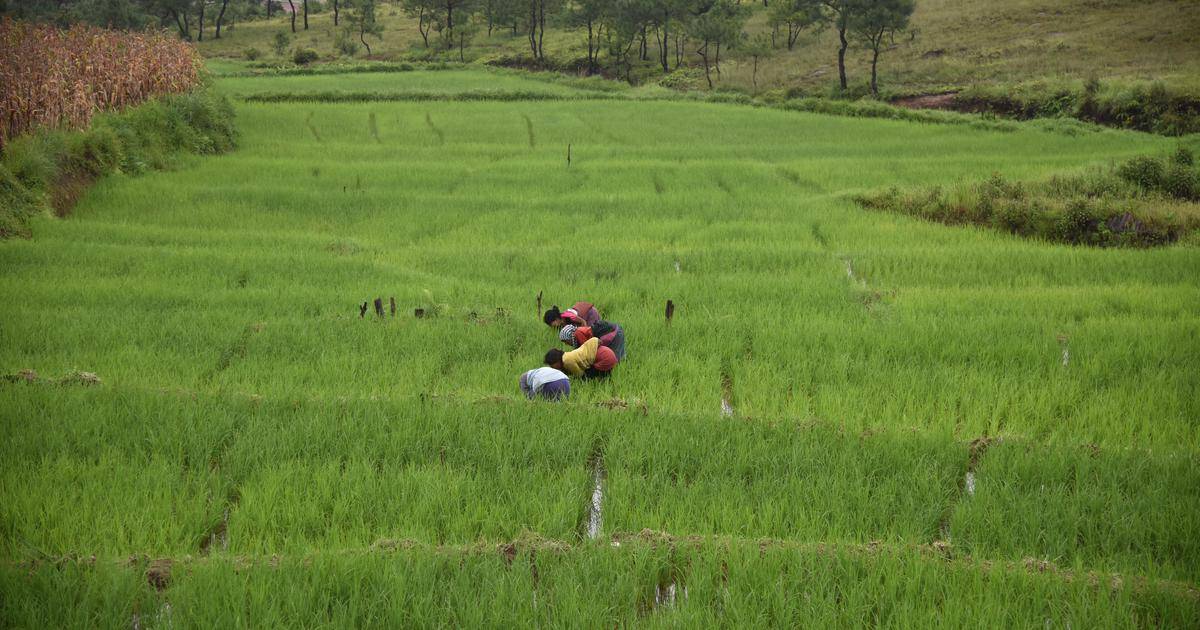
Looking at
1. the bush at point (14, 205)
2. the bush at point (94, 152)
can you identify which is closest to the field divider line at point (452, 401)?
the bush at point (14, 205)

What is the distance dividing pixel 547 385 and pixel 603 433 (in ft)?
→ 1.58

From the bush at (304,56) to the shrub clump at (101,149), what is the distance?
110ft

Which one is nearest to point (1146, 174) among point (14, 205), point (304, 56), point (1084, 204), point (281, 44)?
point (1084, 204)

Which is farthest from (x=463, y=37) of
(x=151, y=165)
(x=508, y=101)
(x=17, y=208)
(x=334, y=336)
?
(x=334, y=336)

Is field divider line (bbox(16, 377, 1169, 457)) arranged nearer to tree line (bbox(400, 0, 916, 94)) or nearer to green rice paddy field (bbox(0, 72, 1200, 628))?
green rice paddy field (bbox(0, 72, 1200, 628))

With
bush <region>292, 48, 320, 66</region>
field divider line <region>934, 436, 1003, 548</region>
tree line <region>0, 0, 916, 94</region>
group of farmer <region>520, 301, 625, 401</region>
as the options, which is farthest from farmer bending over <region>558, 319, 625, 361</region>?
bush <region>292, 48, 320, 66</region>

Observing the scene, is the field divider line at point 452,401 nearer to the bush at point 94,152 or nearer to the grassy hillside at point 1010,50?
the bush at point 94,152

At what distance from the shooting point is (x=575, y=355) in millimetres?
4266

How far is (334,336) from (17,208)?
4.99m

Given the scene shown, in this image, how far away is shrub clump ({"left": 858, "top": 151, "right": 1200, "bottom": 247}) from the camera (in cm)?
797

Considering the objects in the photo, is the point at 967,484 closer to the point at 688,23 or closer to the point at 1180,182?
the point at 1180,182

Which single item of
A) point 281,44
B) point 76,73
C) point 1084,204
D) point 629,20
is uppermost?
point 629,20

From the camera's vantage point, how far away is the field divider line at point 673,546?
2.46m

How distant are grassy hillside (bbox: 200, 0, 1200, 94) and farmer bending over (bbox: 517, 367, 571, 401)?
73.9ft
